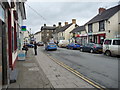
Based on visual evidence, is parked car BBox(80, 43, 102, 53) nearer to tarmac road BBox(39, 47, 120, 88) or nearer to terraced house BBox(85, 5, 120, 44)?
tarmac road BBox(39, 47, 120, 88)

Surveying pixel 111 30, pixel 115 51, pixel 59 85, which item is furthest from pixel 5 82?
pixel 111 30

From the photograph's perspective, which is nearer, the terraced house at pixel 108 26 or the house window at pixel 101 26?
the terraced house at pixel 108 26

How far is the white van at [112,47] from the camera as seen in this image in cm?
1327

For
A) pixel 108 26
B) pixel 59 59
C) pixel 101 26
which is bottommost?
pixel 59 59

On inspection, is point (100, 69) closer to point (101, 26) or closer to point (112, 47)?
point (112, 47)

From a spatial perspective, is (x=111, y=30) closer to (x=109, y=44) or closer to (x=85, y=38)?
(x=85, y=38)

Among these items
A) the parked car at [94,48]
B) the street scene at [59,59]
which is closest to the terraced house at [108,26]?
the street scene at [59,59]

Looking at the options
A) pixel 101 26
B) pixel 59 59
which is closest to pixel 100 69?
pixel 59 59

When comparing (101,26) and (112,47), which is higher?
(101,26)

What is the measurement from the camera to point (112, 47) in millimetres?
13781

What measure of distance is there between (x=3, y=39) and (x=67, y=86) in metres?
2.95

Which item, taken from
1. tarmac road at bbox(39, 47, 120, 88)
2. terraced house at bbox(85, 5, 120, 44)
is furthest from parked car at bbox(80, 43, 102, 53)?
terraced house at bbox(85, 5, 120, 44)

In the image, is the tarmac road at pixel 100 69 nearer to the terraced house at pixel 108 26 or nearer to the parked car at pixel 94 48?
the parked car at pixel 94 48

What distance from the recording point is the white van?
13.3 metres
